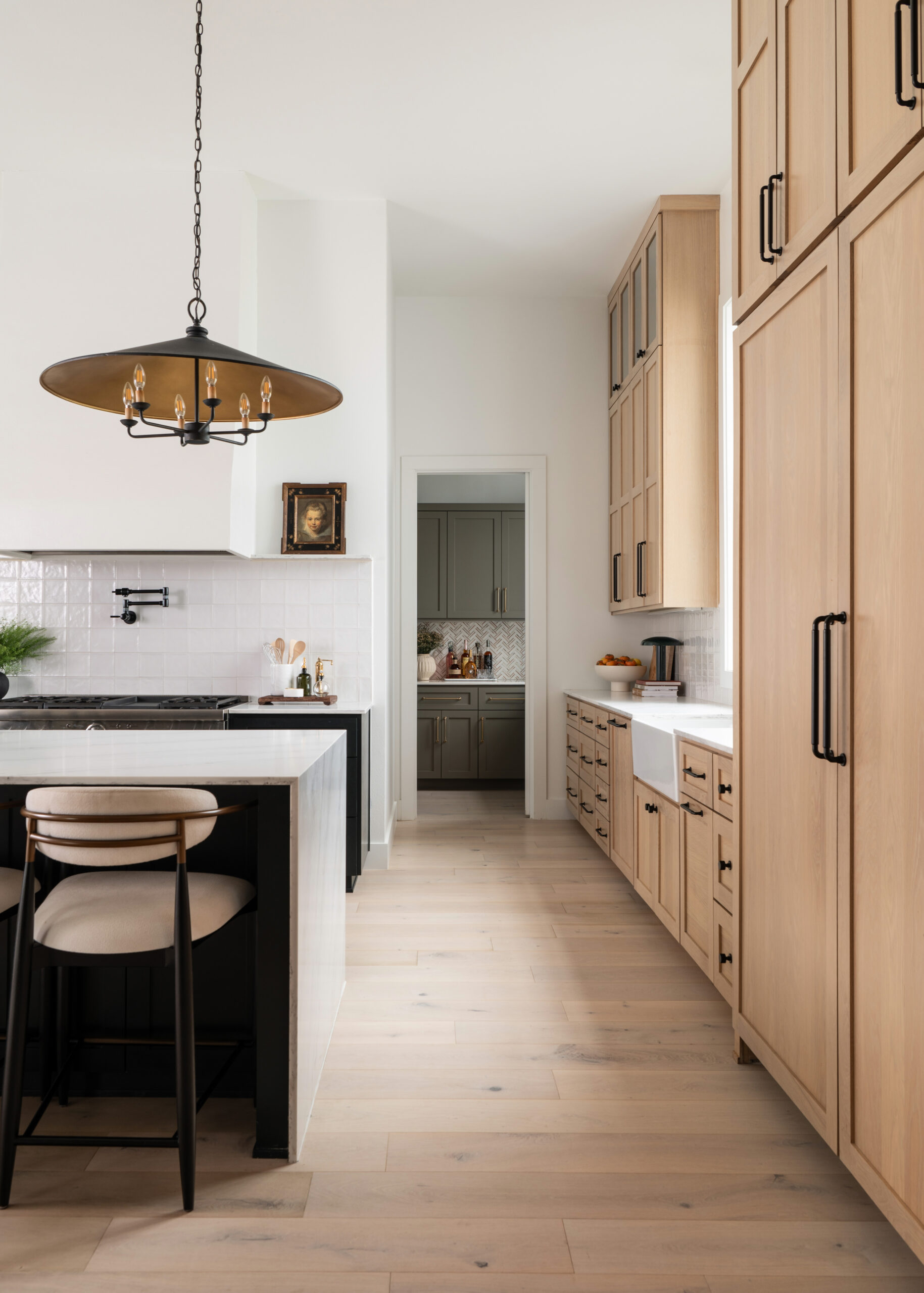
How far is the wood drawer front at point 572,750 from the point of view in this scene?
4941 mm

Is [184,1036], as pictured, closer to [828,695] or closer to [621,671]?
[828,695]

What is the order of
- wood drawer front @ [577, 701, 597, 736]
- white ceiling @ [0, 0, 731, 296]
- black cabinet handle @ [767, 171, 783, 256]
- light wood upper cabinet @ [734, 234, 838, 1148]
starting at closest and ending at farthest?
1. light wood upper cabinet @ [734, 234, 838, 1148]
2. black cabinet handle @ [767, 171, 783, 256]
3. white ceiling @ [0, 0, 731, 296]
4. wood drawer front @ [577, 701, 597, 736]

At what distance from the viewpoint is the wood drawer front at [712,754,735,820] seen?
7.98 ft

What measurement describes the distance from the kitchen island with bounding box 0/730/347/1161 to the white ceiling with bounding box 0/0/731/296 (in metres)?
2.49

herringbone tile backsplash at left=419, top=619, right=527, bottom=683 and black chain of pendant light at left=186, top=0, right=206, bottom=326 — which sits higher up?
black chain of pendant light at left=186, top=0, right=206, bottom=326

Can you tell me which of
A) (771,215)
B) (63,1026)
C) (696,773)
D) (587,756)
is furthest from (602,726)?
(63,1026)

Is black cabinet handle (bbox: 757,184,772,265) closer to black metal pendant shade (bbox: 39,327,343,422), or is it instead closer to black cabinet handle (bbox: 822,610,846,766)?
black cabinet handle (bbox: 822,610,846,766)

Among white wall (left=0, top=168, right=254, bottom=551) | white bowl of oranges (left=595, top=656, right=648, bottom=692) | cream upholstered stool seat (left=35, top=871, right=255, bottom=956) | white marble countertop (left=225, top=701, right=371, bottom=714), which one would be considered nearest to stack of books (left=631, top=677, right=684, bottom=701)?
white bowl of oranges (left=595, top=656, right=648, bottom=692)

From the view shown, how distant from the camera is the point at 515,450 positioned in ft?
17.7

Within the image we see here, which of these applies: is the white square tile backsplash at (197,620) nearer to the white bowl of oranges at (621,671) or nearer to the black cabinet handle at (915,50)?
the white bowl of oranges at (621,671)

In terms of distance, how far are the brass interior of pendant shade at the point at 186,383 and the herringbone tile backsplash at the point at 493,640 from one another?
4.84 metres

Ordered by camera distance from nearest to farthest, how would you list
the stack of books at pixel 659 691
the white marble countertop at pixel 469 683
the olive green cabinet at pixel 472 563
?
the stack of books at pixel 659 691 < the white marble countertop at pixel 469 683 < the olive green cabinet at pixel 472 563

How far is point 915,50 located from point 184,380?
1785 mm

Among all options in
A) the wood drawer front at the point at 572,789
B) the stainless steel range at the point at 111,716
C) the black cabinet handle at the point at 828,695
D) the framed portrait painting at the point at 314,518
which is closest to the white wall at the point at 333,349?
the framed portrait painting at the point at 314,518
